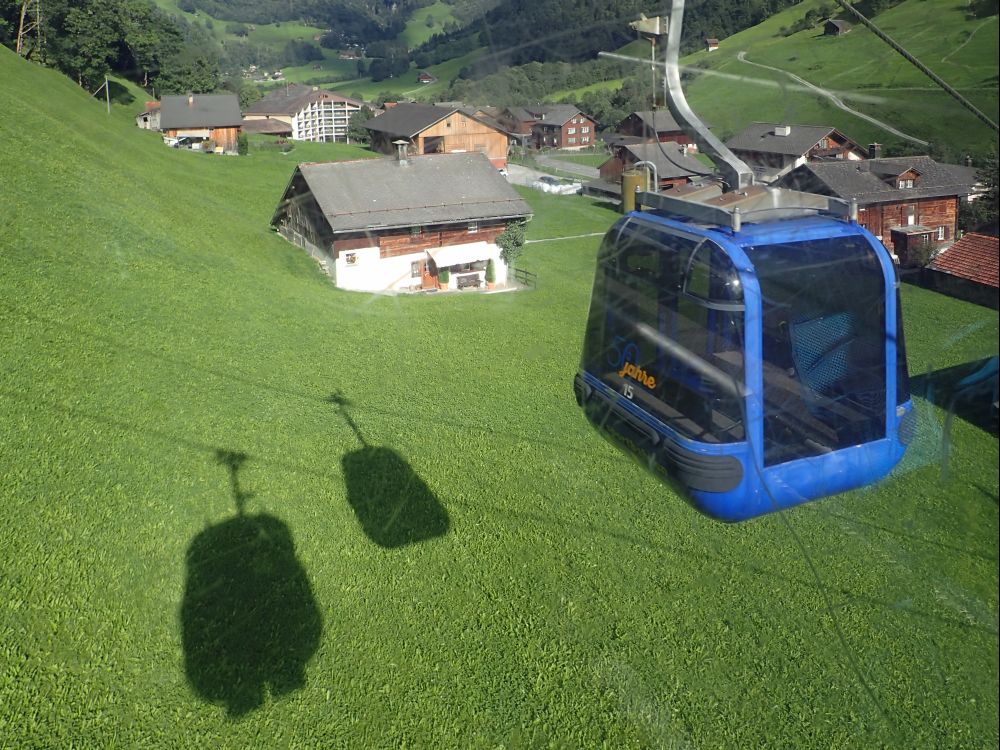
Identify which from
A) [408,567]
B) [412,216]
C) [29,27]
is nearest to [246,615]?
[408,567]

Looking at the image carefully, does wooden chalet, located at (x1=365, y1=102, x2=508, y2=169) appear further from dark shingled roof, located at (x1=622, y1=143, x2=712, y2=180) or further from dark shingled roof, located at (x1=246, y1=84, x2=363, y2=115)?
dark shingled roof, located at (x1=622, y1=143, x2=712, y2=180)

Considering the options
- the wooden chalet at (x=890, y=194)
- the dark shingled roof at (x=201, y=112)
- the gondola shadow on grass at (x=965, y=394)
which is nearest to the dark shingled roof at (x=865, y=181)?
the wooden chalet at (x=890, y=194)

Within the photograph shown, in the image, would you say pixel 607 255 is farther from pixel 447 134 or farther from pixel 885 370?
pixel 447 134

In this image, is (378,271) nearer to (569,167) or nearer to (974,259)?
(569,167)

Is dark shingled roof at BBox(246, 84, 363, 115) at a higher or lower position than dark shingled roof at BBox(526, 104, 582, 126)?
higher

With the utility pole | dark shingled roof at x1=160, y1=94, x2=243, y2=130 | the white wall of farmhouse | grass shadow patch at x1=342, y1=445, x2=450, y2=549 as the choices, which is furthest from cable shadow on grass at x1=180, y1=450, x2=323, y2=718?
the utility pole

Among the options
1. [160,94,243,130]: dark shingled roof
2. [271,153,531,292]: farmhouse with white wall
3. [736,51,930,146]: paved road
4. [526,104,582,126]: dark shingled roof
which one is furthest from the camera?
→ [160,94,243,130]: dark shingled roof

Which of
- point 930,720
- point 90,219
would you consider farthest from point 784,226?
point 90,219
